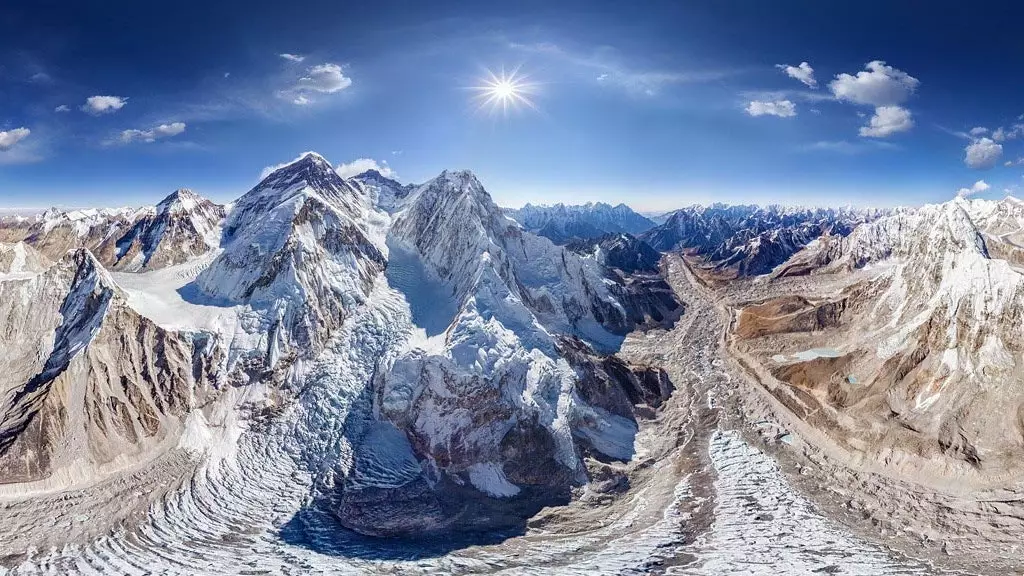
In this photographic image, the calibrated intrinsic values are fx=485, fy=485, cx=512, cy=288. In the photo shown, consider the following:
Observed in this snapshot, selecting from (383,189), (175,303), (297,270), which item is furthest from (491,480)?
(383,189)

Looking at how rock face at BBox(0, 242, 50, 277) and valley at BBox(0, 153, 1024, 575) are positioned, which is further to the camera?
rock face at BBox(0, 242, 50, 277)

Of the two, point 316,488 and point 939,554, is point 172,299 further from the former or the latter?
point 939,554

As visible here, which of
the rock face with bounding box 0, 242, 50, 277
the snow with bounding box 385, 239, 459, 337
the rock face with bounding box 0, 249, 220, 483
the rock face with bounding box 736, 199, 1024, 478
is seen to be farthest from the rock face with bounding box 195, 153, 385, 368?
the rock face with bounding box 736, 199, 1024, 478

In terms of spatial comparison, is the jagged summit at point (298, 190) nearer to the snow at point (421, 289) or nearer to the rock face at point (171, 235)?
the rock face at point (171, 235)

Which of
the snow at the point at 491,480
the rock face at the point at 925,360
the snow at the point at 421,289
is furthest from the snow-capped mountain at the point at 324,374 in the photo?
the rock face at the point at 925,360

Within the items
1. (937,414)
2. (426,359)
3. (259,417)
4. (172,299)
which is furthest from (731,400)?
(172,299)

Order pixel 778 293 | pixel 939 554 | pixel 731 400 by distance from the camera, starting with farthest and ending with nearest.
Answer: pixel 778 293, pixel 731 400, pixel 939 554

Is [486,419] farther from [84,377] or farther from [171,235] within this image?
[171,235]

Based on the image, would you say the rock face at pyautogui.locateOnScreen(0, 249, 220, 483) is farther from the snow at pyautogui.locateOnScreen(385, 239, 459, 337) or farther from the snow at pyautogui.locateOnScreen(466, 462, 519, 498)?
the snow at pyautogui.locateOnScreen(466, 462, 519, 498)
